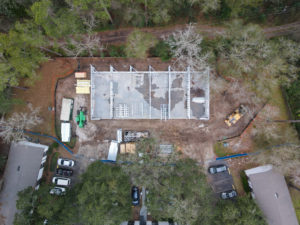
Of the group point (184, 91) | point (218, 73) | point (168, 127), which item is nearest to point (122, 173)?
point (168, 127)

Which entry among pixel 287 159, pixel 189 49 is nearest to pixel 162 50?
pixel 189 49

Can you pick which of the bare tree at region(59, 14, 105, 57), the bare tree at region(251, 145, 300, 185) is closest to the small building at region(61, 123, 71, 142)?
the bare tree at region(59, 14, 105, 57)

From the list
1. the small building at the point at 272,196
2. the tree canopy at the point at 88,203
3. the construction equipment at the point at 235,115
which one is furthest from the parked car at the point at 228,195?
the tree canopy at the point at 88,203

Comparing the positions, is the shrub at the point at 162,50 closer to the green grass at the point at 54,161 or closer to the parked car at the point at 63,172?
the green grass at the point at 54,161

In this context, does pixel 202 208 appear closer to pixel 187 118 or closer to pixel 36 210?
pixel 187 118

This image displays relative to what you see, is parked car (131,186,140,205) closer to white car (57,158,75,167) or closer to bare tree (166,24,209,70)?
white car (57,158,75,167)
